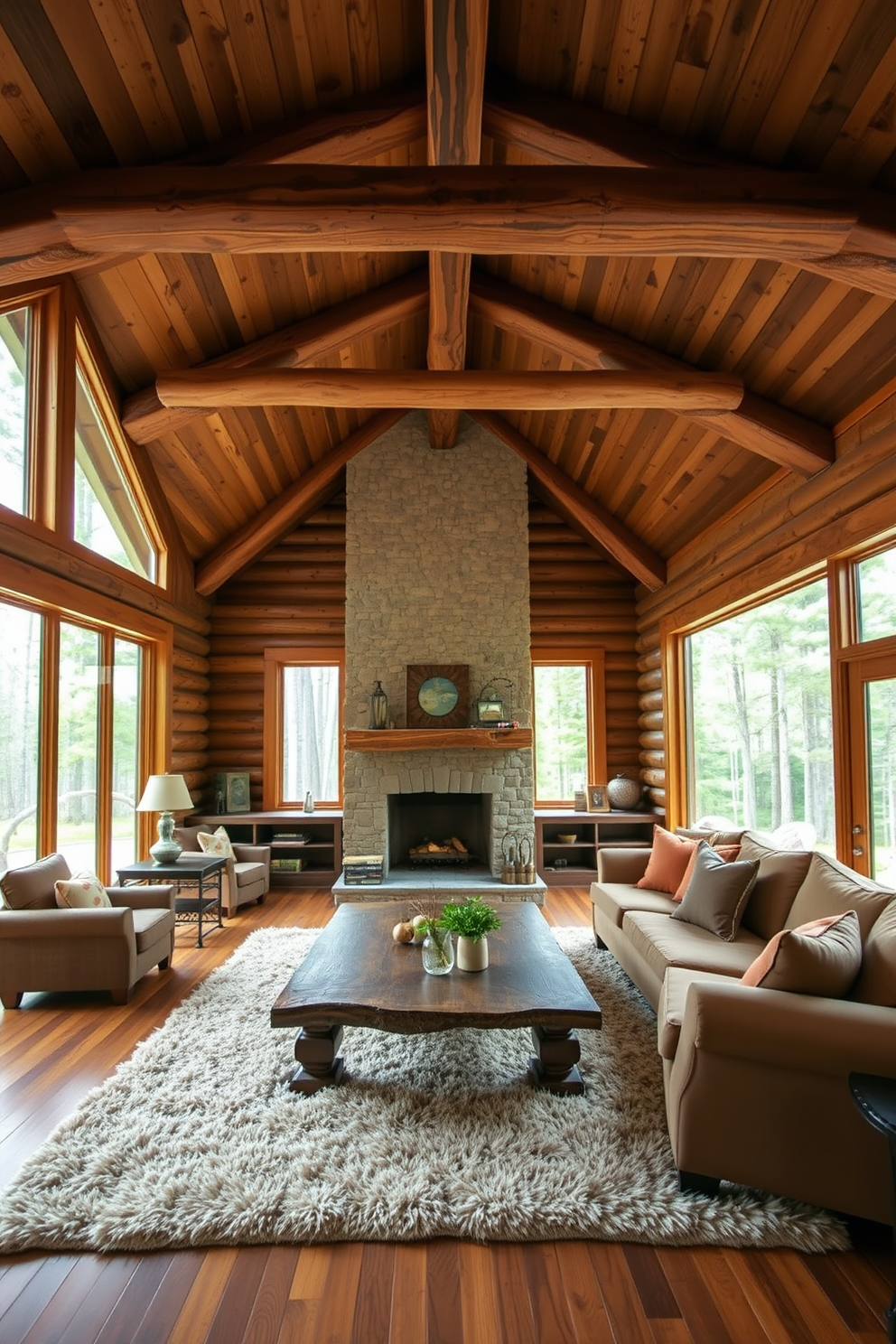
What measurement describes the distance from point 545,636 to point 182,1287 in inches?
285

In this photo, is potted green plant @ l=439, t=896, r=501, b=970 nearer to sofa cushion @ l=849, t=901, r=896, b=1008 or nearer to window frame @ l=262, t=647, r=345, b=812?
sofa cushion @ l=849, t=901, r=896, b=1008

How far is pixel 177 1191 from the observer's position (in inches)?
101

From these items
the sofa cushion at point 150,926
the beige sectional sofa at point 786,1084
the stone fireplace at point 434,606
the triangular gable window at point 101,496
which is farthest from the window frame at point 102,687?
the beige sectional sofa at point 786,1084

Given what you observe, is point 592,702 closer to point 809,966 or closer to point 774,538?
point 774,538

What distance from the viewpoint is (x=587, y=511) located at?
786 cm

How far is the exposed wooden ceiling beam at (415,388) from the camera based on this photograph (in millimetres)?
5211

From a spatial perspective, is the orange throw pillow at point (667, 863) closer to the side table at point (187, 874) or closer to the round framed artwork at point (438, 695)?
the round framed artwork at point (438, 695)

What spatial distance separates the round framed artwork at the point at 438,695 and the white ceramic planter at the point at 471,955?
3968 mm

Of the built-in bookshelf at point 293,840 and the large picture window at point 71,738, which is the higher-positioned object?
the large picture window at point 71,738

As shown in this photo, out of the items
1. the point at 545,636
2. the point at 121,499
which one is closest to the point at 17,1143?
the point at 121,499

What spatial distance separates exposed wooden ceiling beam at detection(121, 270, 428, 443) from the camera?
18.3ft

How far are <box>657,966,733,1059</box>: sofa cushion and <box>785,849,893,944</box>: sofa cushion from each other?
1.75 feet

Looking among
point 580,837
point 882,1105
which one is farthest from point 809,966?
point 580,837

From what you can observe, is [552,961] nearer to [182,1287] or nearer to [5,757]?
[182,1287]
